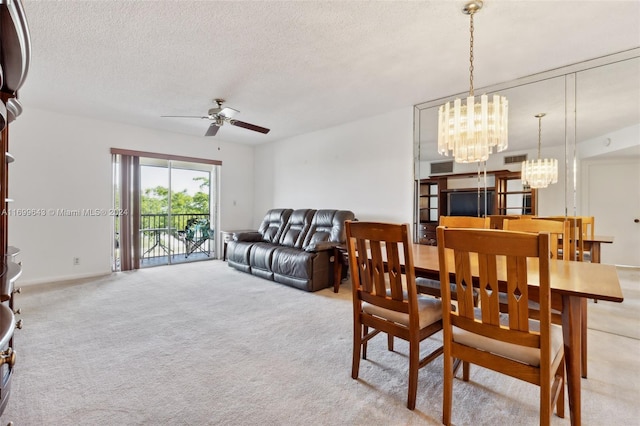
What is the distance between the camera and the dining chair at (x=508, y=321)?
3.92 ft

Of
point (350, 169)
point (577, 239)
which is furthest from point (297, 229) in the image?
point (577, 239)

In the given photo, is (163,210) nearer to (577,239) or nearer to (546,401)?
(546,401)

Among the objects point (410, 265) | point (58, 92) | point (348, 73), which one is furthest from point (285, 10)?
point (58, 92)

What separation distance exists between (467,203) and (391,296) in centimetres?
227

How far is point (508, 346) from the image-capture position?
4.46ft

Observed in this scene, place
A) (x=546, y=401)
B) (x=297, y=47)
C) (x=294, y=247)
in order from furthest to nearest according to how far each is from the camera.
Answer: (x=294, y=247) → (x=297, y=47) → (x=546, y=401)

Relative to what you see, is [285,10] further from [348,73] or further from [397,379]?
[397,379]

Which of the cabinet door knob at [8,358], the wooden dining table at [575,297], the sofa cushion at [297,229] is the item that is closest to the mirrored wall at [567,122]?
the wooden dining table at [575,297]

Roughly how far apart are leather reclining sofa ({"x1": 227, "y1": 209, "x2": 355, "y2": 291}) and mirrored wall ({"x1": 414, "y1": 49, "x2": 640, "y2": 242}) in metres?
1.97

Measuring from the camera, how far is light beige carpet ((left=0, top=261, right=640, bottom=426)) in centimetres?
155

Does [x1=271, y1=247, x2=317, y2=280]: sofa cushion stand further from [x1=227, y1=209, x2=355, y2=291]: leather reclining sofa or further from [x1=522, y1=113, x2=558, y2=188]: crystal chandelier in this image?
[x1=522, y1=113, x2=558, y2=188]: crystal chandelier

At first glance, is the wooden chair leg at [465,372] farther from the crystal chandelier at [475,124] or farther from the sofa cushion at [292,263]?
the sofa cushion at [292,263]

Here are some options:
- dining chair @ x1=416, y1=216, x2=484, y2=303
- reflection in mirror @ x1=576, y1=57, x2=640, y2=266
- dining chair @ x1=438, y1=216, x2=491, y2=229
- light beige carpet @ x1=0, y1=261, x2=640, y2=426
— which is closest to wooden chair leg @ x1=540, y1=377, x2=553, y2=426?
light beige carpet @ x1=0, y1=261, x2=640, y2=426

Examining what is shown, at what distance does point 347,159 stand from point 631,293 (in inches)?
141
